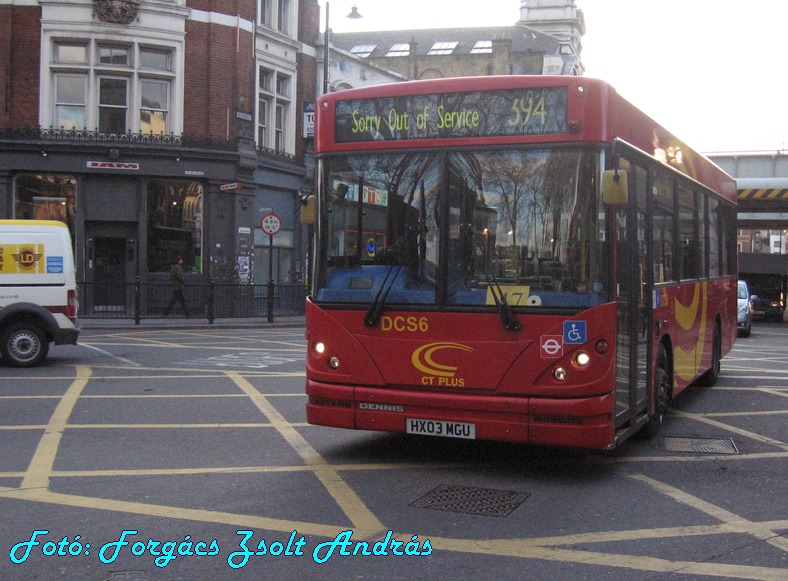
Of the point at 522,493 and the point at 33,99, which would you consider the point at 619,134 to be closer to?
the point at 522,493

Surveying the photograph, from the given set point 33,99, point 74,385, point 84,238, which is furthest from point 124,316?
point 74,385

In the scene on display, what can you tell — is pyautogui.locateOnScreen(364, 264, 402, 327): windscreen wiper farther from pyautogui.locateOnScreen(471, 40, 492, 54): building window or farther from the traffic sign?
pyautogui.locateOnScreen(471, 40, 492, 54): building window

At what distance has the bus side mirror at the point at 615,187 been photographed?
257 inches

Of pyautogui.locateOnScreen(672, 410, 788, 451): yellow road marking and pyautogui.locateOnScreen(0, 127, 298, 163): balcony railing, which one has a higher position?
pyautogui.locateOnScreen(0, 127, 298, 163): balcony railing

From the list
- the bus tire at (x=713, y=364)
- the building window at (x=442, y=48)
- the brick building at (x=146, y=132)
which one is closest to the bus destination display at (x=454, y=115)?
the bus tire at (x=713, y=364)

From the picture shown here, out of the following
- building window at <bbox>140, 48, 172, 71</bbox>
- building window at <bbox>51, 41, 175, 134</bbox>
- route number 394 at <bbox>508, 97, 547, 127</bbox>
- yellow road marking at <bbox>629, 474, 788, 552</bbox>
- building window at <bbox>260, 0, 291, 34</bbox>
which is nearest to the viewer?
yellow road marking at <bbox>629, 474, 788, 552</bbox>

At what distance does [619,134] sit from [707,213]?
501cm

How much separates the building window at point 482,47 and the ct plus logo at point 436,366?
204ft

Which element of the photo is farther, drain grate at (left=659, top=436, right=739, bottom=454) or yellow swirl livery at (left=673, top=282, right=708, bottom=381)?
yellow swirl livery at (left=673, top=282, right=708, bottom=381)

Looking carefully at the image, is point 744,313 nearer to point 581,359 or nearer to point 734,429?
point 734,429

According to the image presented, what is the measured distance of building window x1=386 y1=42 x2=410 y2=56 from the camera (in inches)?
2702

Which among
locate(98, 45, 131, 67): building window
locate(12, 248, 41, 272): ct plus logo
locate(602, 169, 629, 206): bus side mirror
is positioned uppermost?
locate(98, 45, 131, 67): building window

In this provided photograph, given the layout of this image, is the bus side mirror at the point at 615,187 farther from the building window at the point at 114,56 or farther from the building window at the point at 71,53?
the building window at the point at 71,53

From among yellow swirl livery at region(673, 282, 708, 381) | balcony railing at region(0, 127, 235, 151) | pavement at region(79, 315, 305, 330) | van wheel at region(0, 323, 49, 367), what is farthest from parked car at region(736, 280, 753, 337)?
van wheel at region(0, 323, 49, 367)
